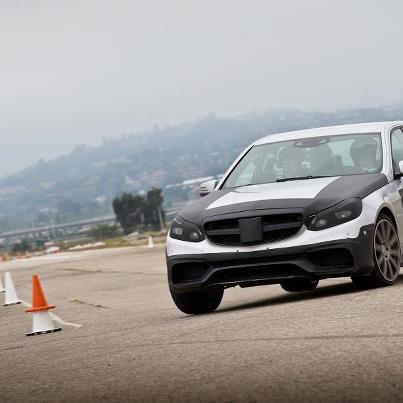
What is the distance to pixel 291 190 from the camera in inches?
485

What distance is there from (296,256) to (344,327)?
2473 mm

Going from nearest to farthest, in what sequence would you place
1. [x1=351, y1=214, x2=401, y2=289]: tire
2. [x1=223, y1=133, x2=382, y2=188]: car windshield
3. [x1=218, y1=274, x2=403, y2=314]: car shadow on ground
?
1. [x1=351, y1=214, x2=401, y2=289]: tire
2. [x1=218, y1=274, x2=403, y2=314]: car shadow on ground
3. [x1=223, y1=133, x2=382, y2=188]: car windshield

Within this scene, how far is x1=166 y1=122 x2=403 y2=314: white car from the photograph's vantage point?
467 inches

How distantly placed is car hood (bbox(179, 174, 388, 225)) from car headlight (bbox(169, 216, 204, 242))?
5 cm

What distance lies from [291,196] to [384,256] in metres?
1.09

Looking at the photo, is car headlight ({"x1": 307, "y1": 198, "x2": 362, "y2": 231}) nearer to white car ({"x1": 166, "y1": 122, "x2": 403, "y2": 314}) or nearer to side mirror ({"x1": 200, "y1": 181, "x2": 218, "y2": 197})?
white car ({"x1": 166, "y1": 122, "x2": 403, "y2": 314})

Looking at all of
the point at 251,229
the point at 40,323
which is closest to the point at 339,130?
the point at 251,229

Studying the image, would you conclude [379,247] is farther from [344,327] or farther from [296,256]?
[344,327]

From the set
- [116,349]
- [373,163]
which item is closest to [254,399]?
[116,349]

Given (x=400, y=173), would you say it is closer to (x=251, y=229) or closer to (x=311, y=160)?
(x=311, y=160)

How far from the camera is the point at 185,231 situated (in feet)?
41.0

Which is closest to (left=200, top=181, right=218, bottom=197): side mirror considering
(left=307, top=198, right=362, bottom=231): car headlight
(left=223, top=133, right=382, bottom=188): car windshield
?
(left=223, top=133, right=382, bottom=188): car windshield

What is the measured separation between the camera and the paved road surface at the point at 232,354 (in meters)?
7.19

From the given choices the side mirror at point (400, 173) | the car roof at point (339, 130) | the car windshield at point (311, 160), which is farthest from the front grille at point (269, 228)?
the car roof at point (339, 130)
